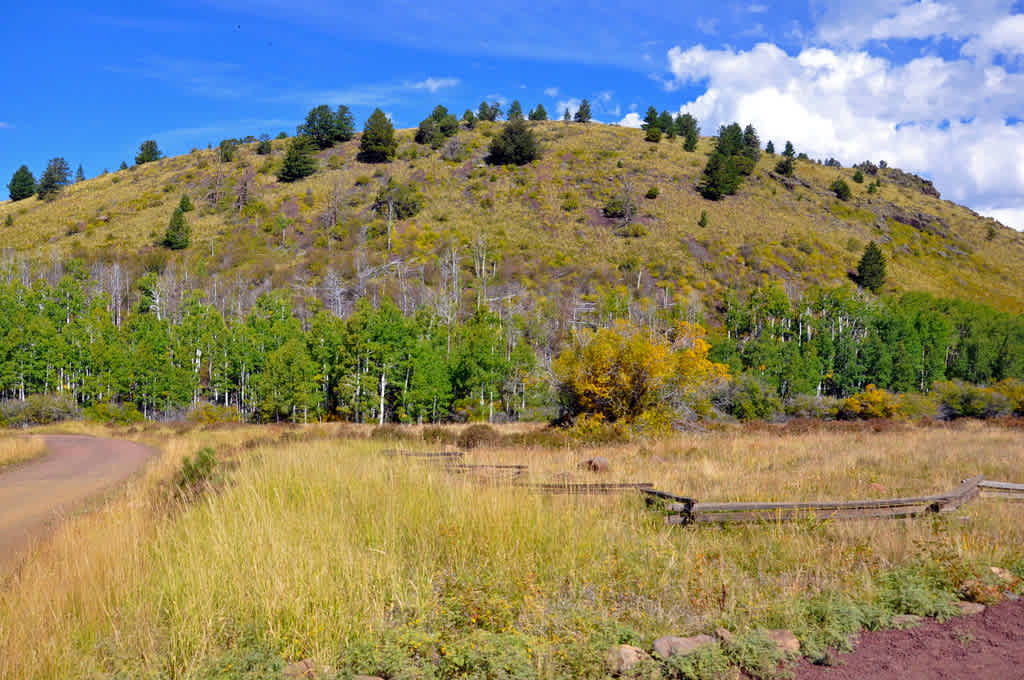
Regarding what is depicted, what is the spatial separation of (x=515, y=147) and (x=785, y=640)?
9382 cm

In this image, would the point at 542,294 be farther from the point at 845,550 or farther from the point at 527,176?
the point at 845,550

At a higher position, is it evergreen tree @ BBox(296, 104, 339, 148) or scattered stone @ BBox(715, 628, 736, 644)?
evergreen tree @ BBox(296, 104, 339, 148)

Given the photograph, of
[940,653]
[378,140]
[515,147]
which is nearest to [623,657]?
[940,653]

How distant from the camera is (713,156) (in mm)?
88625

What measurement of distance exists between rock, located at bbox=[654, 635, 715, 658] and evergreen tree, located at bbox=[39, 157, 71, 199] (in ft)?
410

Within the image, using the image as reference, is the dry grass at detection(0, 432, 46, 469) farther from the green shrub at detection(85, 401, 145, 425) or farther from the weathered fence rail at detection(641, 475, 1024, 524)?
the green shrub at detection(85, 401, 145, 425)

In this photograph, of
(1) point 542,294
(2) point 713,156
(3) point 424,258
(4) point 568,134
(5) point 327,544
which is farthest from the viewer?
(4) point 568,134

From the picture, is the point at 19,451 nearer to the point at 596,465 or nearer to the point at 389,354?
the point at 596,465

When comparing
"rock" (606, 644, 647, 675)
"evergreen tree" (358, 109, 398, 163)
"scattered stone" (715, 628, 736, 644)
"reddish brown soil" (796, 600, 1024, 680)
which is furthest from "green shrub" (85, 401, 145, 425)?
"evergreen tree" (358, 109, 398, 163)

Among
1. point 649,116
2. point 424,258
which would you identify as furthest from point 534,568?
point 649,116

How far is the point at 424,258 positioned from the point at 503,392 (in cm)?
3029

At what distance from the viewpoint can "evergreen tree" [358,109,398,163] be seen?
9694 cm

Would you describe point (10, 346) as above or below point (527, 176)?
below

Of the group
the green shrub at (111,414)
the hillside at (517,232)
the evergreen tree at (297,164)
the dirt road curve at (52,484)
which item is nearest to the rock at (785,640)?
the dirt road curve at (52,484)
